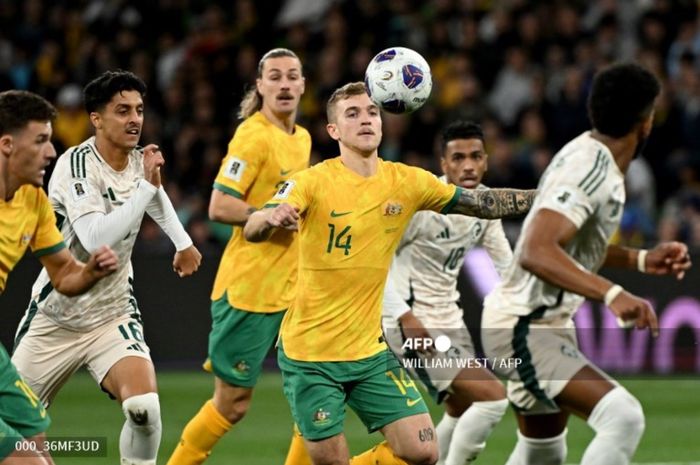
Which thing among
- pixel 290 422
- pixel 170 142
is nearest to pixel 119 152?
pixel 290 422

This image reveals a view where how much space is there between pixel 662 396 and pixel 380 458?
21.5ft

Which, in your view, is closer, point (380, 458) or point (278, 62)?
A: point (380, 458)

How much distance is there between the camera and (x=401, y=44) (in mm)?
17109

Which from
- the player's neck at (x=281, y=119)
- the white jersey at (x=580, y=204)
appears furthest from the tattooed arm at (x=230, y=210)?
the white jersey at (x=580, y=204)

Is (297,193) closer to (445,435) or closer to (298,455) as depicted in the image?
(298,455)

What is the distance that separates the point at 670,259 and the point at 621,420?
0.78 metres

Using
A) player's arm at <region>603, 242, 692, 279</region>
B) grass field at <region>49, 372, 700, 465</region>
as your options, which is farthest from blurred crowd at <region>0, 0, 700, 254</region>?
Result: player's arm at <region>603, 242, 692, 279</region>

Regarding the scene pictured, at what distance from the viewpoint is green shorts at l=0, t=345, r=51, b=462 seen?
20.8 feet

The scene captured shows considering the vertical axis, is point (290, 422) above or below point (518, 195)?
below

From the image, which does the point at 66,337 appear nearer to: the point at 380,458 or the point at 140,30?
the point at 380,458

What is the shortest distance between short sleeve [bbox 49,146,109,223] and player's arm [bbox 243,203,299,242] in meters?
1.12

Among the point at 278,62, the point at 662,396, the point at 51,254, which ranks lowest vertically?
the point at 662,396

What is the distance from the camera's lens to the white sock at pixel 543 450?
757cm

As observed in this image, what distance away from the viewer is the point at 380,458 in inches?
286
